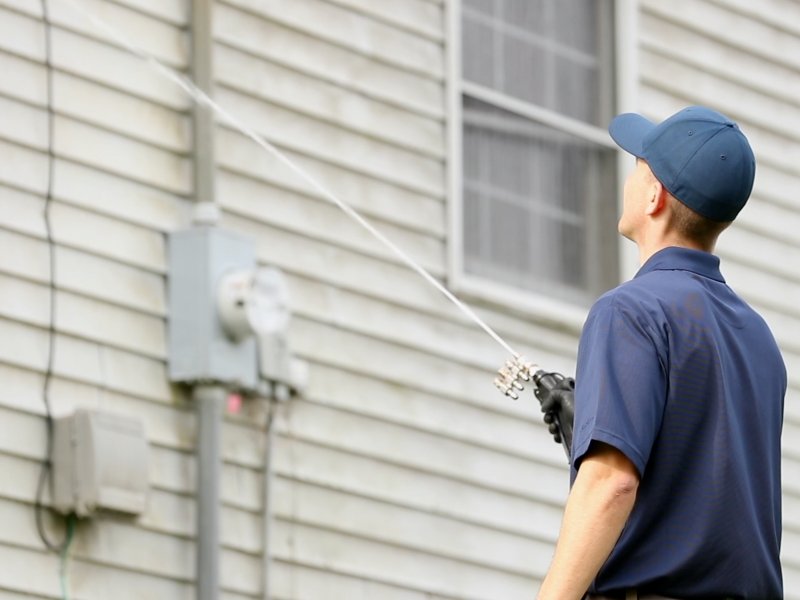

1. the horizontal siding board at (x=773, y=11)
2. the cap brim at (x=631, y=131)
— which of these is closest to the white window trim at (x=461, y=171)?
the horizontal siding board at (x=773, y=11)

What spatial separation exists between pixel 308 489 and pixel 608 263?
214 cm

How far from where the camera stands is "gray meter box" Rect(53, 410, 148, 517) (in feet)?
20.1

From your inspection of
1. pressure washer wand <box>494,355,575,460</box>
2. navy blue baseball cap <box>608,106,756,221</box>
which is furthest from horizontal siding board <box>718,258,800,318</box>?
navy blue baseball cap <box>608,106,756,221</box>

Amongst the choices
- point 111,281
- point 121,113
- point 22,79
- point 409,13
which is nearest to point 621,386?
point 111,281

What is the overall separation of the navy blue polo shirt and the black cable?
290 centimetres

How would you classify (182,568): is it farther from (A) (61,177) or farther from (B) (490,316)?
(B) (490,316)

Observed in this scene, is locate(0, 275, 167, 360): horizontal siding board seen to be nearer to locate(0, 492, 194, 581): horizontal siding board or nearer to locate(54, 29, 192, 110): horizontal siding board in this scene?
locate(0, 492, 194, 581): horizontal siding board

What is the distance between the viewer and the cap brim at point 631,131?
3875 mm

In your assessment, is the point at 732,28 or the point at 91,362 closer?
the point at 91,362

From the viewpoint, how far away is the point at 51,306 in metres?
6.32

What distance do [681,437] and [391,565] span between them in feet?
12.5

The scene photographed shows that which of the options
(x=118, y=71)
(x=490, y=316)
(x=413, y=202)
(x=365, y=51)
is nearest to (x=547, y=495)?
(x=490, y=316)

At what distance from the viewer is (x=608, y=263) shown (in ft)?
28.4

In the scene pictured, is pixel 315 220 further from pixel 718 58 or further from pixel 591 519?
pixel 591 519
